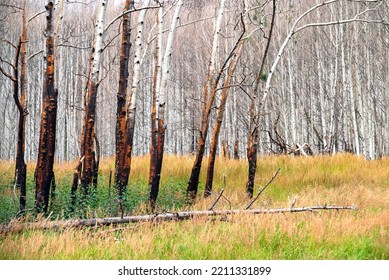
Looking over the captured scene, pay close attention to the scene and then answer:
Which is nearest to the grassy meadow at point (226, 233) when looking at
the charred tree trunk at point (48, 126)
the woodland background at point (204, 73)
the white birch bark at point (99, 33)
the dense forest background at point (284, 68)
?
the charred tree trunk at point (48, 126)

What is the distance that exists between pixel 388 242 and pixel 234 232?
1.81m

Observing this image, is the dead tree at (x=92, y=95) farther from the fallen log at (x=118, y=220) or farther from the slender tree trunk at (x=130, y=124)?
the fallen log at (x=118, y=220)

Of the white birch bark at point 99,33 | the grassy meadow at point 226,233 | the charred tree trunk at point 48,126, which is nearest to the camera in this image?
the grassy meadow at point 226,233

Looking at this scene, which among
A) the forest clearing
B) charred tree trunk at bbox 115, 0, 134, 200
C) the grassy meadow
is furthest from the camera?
charred tree trunk at bbox 115, 0, 134, 200

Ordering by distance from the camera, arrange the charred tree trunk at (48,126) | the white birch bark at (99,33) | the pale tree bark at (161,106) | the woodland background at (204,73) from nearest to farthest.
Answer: the charred tree trunk at (48,126) → the white birch bark at (99,33) → the woodland background at (204,73) → the pale tree bark at (161,106)

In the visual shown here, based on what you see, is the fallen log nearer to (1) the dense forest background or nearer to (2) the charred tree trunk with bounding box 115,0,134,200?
(2) the charred tree trunk with bounding box 115,0,134,200

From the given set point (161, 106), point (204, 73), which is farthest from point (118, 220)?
point (204, 73)

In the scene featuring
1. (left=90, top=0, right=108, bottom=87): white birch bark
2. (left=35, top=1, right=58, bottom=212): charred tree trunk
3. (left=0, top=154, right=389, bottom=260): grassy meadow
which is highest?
(left=90, top=0, right=108, bottom=87): white birch bark

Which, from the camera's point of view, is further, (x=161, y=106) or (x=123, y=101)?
(x=123, y=101)

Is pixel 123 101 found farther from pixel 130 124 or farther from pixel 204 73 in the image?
pixel 204 73

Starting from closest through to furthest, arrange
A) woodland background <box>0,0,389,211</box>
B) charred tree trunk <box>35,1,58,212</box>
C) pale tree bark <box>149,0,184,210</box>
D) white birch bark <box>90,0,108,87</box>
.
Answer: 1. charred tree trunk <box>35,1,58,212</box>
2. white birch bark <box>90,0,108,87</box>
3. woodland background <box>0,0,389,211</box>
4. pale tree bark <box>149,0,184,210</box>

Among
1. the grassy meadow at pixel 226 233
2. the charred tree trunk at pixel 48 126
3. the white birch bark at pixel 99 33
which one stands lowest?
the grassy meadow at pixel 226 233

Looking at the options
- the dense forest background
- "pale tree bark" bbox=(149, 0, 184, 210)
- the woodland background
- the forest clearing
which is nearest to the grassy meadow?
the forest clearing

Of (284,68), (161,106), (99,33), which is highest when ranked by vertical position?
(284,68)
